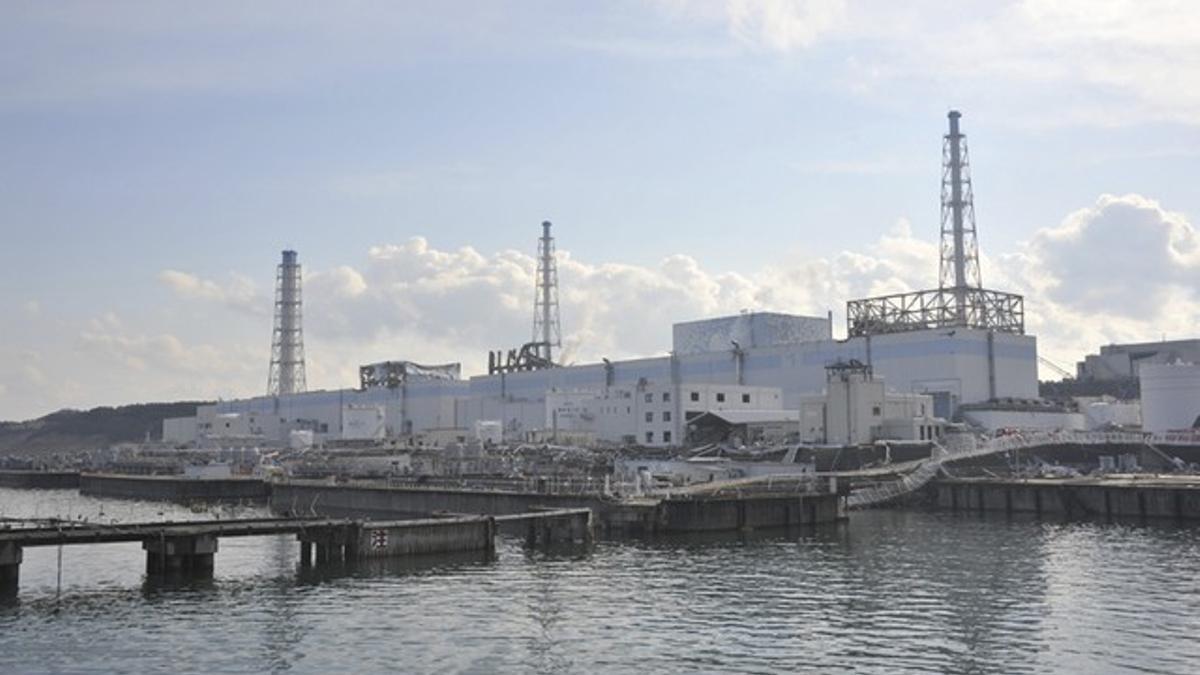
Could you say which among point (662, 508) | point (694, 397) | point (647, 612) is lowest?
point (647, 612)

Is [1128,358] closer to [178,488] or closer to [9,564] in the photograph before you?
[178,488]

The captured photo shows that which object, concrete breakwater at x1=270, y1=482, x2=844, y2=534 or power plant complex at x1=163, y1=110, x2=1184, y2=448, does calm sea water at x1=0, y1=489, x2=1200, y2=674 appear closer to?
concrete breakwater at x1=270, y1=482, x2=844, y2=534

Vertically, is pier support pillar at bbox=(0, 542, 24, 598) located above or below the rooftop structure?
below

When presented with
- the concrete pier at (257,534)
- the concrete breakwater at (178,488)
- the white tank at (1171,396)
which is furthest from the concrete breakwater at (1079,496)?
the concrete breakwater at (178,488)

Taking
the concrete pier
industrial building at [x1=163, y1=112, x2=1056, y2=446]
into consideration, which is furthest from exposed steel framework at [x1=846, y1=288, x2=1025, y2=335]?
the concrete pier

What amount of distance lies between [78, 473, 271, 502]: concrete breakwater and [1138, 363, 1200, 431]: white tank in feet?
274

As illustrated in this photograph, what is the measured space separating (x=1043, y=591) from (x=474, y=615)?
19679mm

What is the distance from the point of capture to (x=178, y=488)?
11612cm

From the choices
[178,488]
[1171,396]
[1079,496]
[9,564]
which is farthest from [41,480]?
[1171,396]

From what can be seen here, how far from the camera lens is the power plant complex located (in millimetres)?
99438

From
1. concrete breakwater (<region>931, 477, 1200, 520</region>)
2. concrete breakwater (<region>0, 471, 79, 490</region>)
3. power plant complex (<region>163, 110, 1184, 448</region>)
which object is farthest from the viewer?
concrete breakwater (<region>0, 471, 79, 490</region>)

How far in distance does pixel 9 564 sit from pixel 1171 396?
9777 cm

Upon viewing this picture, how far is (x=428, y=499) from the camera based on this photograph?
79.3m

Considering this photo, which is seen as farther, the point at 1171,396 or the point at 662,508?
the point at 1171,396
